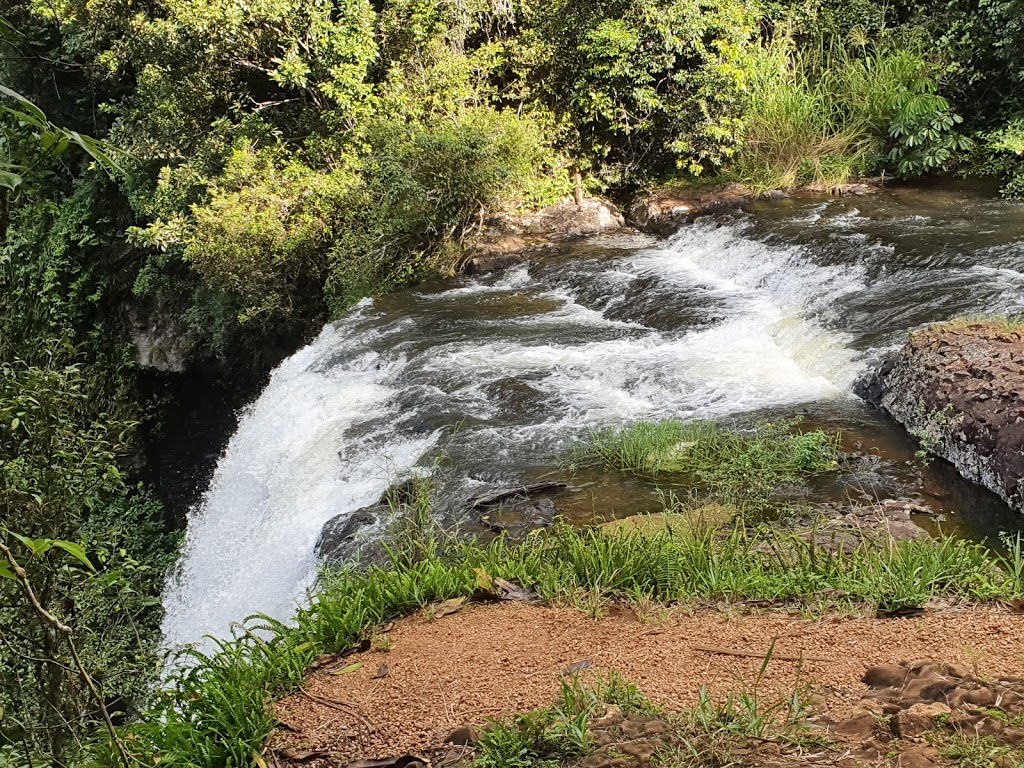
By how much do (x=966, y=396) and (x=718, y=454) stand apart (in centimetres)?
170

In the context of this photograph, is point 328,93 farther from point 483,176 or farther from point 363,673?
point 363,673

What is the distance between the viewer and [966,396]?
5512mm

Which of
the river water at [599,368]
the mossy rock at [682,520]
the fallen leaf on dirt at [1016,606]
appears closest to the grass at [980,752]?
the fallen leaf on dirt at [1016,606]

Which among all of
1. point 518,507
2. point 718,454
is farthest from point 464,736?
point 718,454

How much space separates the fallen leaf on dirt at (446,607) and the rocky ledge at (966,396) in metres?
3.50

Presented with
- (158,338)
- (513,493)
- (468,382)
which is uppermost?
(468,382)

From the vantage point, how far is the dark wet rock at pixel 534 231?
456 inches

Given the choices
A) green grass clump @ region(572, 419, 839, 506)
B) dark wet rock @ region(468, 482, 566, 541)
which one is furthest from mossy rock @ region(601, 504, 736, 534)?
dark wet rock @ region(468, 482, 566, 541)

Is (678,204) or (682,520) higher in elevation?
(678,204)

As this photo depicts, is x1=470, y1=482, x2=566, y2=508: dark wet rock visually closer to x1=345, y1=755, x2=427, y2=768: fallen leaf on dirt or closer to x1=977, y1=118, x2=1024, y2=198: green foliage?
x1=345, y1=755, x2=427, y2=768: fallen leaf on dirt

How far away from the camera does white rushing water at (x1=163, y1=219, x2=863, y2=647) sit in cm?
622

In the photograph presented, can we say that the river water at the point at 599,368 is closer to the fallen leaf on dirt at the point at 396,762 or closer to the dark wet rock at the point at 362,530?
the dark wet rock at the point at 362,530

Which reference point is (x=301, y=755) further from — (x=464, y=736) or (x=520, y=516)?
(x=520, y=516)

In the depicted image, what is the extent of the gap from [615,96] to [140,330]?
9.70 m
